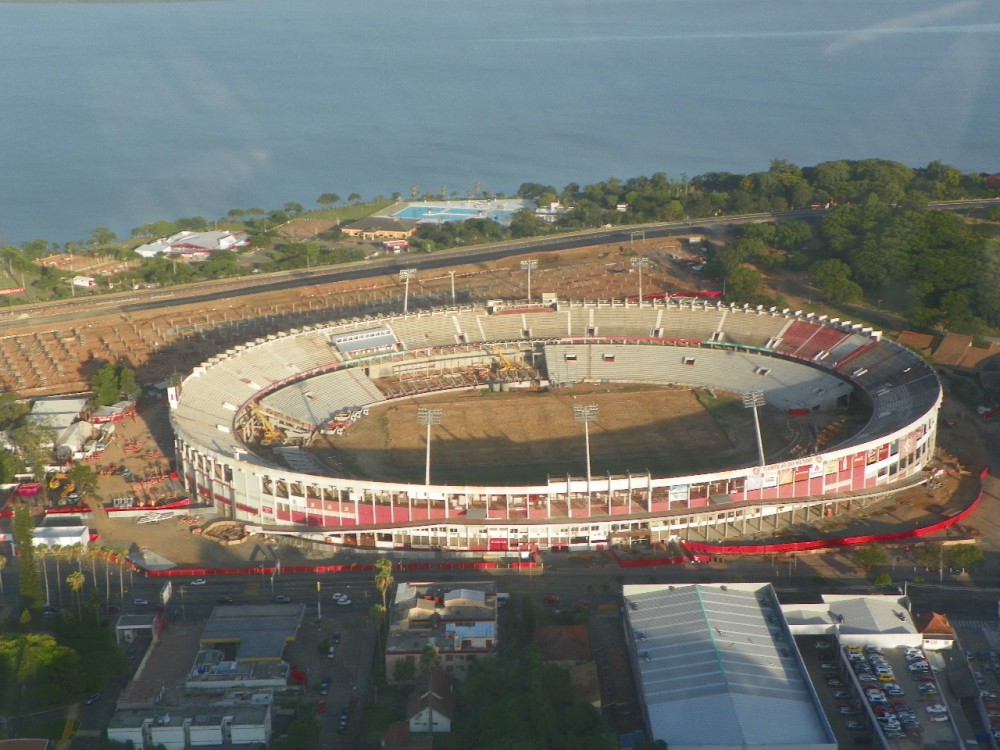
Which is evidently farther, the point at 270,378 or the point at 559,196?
the point at 559,196

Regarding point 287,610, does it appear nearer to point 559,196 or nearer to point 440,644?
point 440,644

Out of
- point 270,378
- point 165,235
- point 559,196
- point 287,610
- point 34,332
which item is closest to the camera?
point 287,610

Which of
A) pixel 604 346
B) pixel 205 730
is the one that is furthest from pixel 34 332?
pixel 205 730

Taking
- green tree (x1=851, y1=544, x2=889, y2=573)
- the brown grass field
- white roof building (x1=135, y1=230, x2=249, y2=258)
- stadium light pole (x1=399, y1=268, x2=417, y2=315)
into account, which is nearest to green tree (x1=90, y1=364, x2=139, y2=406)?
the brown grass field

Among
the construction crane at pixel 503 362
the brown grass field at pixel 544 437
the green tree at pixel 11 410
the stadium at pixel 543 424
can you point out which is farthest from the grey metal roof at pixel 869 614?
the green tree at pixel 11 410

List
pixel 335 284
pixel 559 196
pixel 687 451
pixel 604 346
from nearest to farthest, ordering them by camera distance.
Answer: pixel 687 451, pixel 604 346, pixel 335 284, pixel 559 196

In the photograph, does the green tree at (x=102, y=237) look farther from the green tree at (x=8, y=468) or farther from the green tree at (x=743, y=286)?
the green tree at (x=743, y=286)

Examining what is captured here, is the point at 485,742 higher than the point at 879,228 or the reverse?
the reverse

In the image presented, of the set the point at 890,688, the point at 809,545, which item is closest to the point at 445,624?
the point at 890,688
